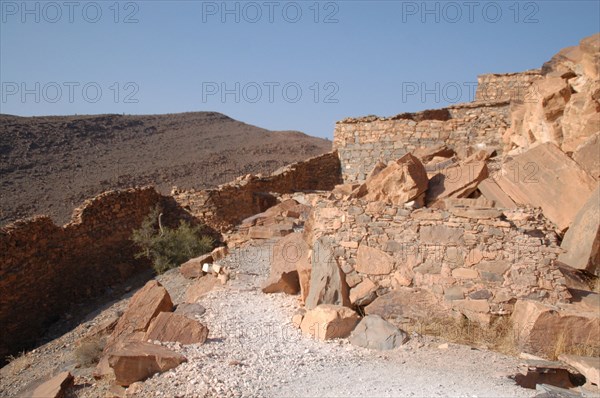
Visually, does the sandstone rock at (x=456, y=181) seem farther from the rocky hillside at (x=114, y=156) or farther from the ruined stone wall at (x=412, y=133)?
the rocky hillside at (x=114, y=156)

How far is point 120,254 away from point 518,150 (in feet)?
31.0

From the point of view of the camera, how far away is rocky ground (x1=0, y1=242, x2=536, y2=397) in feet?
16.5

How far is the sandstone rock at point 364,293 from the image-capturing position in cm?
714

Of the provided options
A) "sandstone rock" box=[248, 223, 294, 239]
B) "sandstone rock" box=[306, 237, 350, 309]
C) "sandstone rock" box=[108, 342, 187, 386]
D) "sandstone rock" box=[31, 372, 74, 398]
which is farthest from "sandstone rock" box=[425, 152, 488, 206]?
"sandstone rock" box=[31, 372, 74, 398]

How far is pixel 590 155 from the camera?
30.5 feet

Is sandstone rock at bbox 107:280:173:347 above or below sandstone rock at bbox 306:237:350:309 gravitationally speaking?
below

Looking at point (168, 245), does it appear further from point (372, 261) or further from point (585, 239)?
point (585, 239)

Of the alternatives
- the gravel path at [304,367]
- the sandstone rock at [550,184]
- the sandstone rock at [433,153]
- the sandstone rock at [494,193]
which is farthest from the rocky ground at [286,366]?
the sandstone rock at [433,153]

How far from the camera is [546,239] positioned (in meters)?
6.56

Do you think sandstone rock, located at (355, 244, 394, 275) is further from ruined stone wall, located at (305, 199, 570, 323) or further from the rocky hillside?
the rocky hillside

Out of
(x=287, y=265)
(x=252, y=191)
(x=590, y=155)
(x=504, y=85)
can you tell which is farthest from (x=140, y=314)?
(x=504, y=85)

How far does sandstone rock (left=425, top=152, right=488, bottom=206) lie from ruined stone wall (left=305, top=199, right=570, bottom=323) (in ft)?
5.67

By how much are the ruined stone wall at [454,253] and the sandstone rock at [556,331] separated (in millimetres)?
391

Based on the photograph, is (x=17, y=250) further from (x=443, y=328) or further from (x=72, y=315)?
(x=443, y=328)
